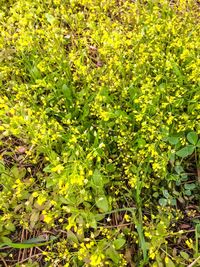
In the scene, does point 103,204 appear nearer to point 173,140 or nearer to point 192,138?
point 173,140

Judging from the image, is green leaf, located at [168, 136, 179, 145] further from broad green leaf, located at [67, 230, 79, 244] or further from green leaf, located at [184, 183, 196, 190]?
broad green leaf, located at [67, 230, 79, 244]

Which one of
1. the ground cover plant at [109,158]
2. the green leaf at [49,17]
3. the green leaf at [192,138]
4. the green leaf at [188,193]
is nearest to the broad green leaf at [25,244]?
the ground cover plant at [109,158]

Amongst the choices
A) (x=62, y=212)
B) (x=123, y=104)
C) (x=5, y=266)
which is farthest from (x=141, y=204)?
(x=5, y=266)

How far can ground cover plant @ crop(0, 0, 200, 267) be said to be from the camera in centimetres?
231

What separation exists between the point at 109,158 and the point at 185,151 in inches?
19.8

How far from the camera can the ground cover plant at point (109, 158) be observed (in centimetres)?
231

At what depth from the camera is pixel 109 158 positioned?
2621 millimetres

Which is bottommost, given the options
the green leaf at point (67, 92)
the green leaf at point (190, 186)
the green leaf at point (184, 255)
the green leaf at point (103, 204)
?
the green leaf at point (184, 255)

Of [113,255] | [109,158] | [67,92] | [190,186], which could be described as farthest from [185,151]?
[67,92]

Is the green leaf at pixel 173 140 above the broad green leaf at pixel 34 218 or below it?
above

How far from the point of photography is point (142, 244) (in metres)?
2.25

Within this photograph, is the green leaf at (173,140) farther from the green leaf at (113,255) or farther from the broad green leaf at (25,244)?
the broad green leaf at (25,244)

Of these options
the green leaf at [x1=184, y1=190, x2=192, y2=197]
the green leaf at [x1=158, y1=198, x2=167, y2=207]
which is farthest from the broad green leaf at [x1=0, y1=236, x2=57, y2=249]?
the green leaf at [x1=184, y1=190, x2=192, y2=197]

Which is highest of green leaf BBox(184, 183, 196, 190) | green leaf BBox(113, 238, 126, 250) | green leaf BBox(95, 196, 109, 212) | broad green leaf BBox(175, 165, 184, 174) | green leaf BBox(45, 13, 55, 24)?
green leaf BBox(45, 13, 55, 24)
